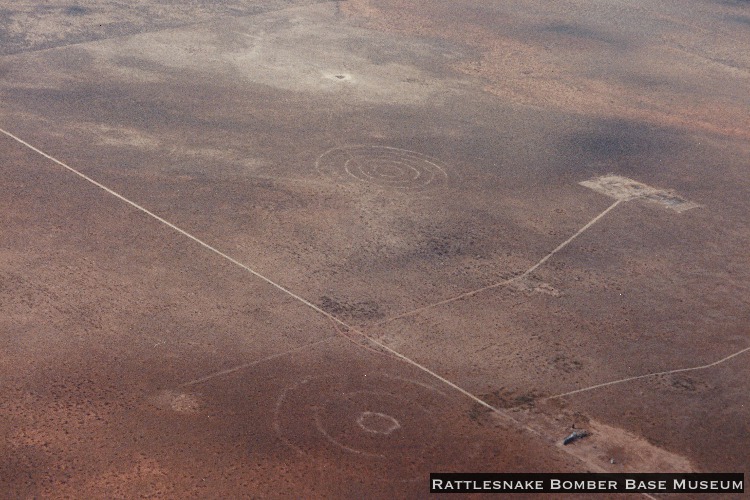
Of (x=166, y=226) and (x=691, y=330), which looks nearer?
(x=691, y=330)

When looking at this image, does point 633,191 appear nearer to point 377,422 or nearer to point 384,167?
point 384,167

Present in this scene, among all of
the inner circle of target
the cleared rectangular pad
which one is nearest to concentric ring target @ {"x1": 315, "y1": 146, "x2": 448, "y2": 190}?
the cleared rectangular pad

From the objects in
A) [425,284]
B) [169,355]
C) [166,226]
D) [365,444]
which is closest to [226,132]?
[166,226]

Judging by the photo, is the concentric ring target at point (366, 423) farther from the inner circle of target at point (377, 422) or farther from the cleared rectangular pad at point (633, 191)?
the cleared rectangular pad at point (633, 191)

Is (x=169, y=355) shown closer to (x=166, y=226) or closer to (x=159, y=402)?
(x=159, y=402)

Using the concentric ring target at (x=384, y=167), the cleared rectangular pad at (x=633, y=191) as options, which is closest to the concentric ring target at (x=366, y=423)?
the concentric ring target at (x=384, y=167)

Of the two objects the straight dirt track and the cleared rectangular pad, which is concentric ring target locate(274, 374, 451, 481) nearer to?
the straight dirt track

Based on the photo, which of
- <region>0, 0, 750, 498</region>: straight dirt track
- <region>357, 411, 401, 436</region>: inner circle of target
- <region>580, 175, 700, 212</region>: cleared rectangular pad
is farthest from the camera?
<region>580, 175, 700, 212</region>: cleared rectangular pad
